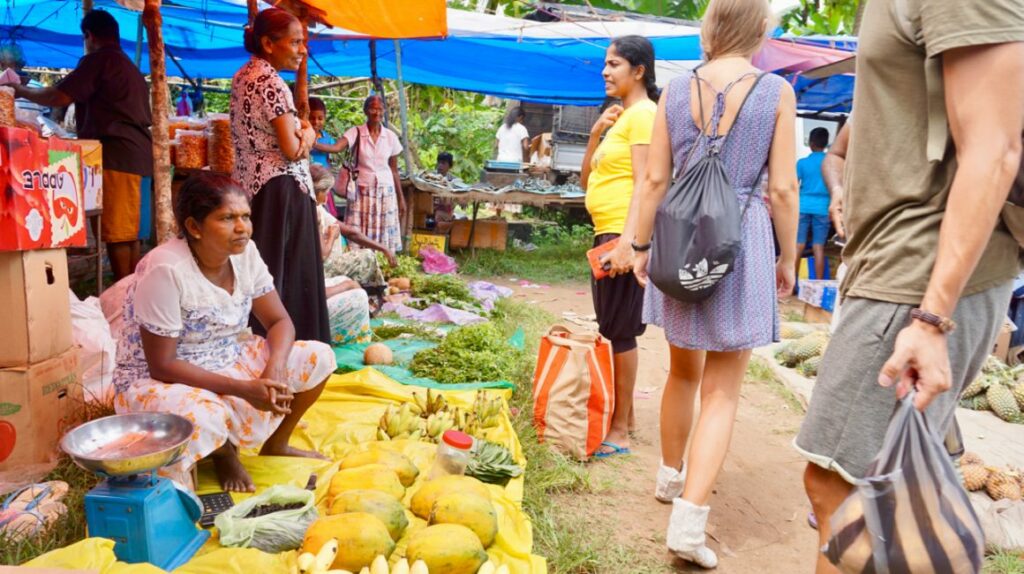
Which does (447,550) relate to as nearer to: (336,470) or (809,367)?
(336,470)

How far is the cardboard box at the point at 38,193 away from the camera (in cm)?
294

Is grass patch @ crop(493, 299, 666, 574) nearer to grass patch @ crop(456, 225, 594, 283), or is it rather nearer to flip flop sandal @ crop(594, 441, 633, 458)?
flip flop sandal @ crop(594, 441, 633, 458)

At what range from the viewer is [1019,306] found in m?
5.84

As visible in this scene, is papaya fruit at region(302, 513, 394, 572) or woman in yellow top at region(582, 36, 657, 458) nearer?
papaya fruit at region(302, 513, 394, 572)

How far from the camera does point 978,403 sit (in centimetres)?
505

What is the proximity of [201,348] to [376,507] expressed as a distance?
3.29 feet

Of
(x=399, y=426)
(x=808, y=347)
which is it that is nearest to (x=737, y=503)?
(x=399, y=426)

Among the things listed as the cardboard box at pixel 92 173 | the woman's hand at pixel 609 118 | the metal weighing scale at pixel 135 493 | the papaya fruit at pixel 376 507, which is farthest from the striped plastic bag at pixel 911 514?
the cardboard box at pixel 92 173

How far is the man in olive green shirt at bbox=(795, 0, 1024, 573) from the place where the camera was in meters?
1.41

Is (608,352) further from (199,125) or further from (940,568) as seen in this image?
(199,125)

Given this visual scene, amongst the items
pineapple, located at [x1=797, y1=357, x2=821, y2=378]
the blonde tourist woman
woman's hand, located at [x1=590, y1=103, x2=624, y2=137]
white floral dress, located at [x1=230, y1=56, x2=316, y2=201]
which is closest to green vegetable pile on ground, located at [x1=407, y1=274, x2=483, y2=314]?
pineapple, located at [x1=797, y1=357, x2=821, y2=378]

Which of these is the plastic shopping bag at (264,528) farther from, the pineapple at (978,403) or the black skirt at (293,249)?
the pineapple at (978,403)

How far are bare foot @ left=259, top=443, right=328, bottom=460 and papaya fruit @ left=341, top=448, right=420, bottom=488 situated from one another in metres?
0.44

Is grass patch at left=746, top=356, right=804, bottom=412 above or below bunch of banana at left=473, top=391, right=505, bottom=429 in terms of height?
below
